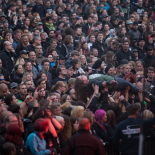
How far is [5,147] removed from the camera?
19.4 ft

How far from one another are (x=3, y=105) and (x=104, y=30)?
30.7ft

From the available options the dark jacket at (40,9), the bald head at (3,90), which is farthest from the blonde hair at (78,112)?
the dark jacket at (40,9)

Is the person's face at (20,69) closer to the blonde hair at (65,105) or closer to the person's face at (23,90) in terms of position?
the person's face at (23,90)

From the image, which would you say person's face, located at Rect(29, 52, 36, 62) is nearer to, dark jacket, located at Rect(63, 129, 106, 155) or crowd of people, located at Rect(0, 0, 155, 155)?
crowd of people, located at Rect(0, 0, 155, 155)

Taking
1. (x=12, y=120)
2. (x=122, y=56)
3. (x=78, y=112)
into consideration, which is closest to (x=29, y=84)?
(x=78, y=112)

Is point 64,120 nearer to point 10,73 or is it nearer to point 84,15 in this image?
point 10,73

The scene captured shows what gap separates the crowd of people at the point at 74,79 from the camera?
661cm

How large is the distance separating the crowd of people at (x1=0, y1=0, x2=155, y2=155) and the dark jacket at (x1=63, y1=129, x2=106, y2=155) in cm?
1

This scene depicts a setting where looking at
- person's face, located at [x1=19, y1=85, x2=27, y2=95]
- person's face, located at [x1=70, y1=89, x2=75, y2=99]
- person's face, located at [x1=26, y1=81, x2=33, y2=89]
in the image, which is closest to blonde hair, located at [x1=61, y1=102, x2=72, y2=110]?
person's face, located at [x1=70, y1=89, x2=75, y2=99]

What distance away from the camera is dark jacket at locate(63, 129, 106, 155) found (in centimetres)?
632

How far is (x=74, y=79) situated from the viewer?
10.7 meters

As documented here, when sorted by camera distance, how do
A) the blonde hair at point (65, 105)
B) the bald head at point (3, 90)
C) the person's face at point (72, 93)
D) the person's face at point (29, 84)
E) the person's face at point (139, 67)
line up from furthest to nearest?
the person's face at point (139, 67) < the person's face at point (29, 84) < the person's face at point (72, 93) < the bald head at point (3, 90) < the blonde hair at point (65, 105)

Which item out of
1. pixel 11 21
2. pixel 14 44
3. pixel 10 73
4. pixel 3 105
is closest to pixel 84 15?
pixel 11 21

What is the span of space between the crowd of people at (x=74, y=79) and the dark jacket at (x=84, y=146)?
15 mm
